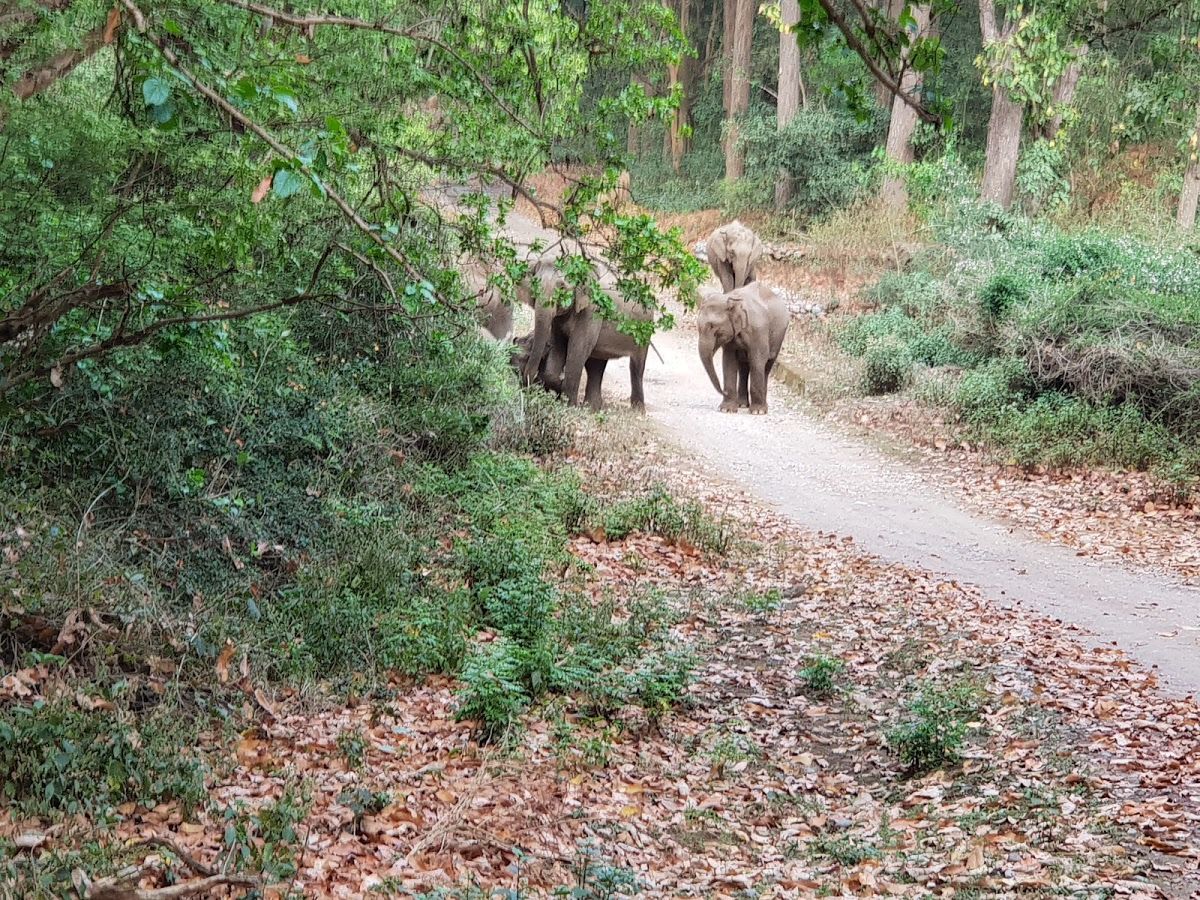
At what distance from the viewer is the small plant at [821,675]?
7.82 meters

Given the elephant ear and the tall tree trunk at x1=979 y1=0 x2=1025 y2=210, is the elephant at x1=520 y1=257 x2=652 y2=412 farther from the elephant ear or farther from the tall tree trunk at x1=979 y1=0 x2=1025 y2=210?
the tall tree trunk at x1=979 y1=0 x2=1025 y2=210

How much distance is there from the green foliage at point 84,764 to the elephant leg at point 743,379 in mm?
14284

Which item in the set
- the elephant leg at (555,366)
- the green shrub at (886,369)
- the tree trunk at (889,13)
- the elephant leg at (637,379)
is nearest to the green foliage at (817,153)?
the tree trunk at (889,13)

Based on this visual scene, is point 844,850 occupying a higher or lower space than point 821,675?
lower

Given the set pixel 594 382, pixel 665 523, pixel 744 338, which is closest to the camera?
pixel 665 523

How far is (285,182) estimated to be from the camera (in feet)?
9.77

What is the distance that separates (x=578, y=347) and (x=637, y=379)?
132 cm

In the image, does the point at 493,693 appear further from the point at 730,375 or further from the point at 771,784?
the point at 730,375

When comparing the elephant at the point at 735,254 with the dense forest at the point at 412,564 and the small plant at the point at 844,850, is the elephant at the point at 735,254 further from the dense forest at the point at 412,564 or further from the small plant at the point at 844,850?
the small plant at the point at 844,850

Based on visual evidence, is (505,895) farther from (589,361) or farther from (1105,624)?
(589,361)

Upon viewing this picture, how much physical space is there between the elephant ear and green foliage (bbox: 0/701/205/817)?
45.5ft

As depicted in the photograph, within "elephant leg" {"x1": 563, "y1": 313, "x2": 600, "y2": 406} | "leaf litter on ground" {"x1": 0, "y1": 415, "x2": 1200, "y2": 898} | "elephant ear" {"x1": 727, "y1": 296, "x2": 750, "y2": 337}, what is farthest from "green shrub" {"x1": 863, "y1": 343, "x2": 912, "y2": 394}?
"leaf litter on ground" {"x1": 0, "y1": 415, "x2": 1200, "y2": 898}

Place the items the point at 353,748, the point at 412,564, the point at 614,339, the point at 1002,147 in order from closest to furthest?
1. the point at 353,748
2. the point at 412,564
3. the point at 614,339
4. the point at 1002,147

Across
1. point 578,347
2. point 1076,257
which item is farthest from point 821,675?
point 1076,257
